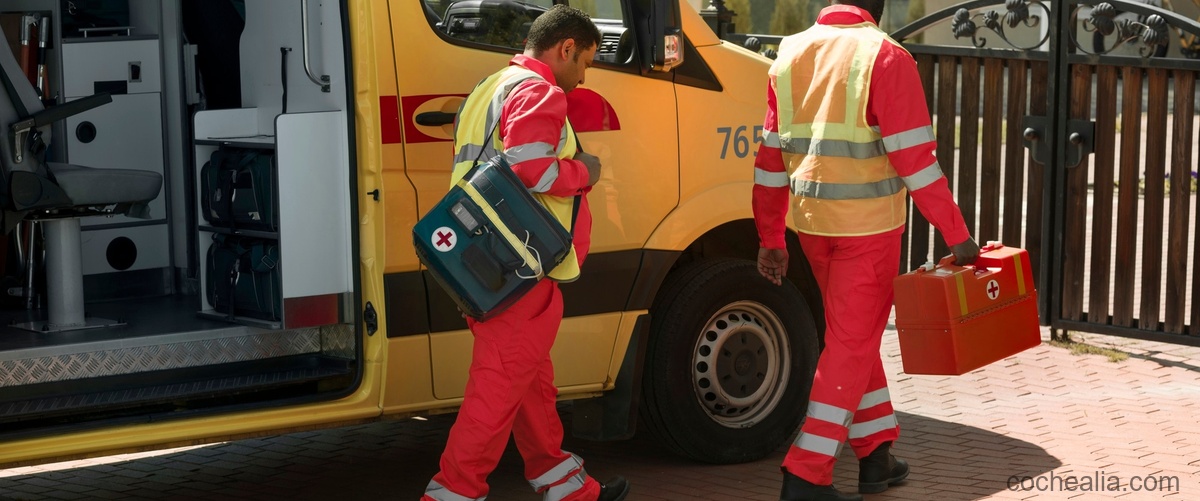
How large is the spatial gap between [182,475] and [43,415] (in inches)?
63.8

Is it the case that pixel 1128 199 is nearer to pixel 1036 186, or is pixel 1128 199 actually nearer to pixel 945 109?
pixel 1036 186

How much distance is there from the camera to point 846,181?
511 cm

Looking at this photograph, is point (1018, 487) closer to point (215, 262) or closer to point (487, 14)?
point (487, 14)

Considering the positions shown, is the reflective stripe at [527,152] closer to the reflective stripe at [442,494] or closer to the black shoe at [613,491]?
the reflective stripe at [442,494]

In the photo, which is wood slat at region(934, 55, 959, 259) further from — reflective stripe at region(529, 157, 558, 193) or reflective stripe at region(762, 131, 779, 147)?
reflective stripe at region(529, 157, 558, 193)

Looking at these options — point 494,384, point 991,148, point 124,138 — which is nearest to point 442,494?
point 494,384

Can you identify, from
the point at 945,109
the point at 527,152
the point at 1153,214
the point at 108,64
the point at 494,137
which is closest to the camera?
the point at 527,152

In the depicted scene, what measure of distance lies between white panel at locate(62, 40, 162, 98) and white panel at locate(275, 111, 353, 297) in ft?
5.28

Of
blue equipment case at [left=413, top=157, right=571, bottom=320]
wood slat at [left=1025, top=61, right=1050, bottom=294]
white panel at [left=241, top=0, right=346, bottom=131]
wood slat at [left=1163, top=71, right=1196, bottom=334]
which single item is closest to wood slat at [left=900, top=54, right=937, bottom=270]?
wood slat at [left=1025, top=61, right=1050, bottom=294]

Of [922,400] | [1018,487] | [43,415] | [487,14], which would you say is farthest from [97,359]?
[922,400]

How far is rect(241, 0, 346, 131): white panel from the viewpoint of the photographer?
16.4ft

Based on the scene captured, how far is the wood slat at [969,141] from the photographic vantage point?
860cm

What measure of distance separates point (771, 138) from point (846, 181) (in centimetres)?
34

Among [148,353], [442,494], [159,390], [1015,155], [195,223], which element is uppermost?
[1015,155]
